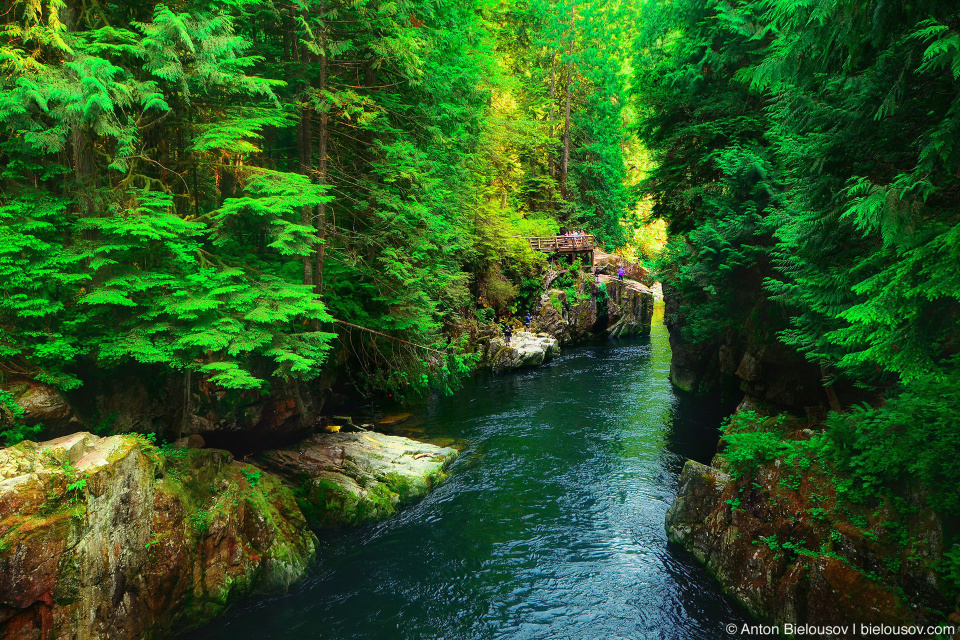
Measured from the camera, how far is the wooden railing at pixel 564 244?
32688 mm

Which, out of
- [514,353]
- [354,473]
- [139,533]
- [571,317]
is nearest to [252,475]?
[139,533]

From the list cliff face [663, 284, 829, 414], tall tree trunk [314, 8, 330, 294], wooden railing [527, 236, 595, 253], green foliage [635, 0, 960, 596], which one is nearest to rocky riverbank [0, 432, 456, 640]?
tall tree trunk [314, 8, 330, 294]

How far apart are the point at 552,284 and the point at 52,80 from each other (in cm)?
2673

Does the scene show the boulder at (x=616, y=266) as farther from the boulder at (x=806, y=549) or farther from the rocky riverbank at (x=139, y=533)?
the rocky riverbank at (x=139, y=533)

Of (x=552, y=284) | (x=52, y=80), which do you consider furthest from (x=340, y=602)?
(x=552, y=284)

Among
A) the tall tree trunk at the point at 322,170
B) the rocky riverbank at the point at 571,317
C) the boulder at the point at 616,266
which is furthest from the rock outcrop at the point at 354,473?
the boulder at the point at 616,266

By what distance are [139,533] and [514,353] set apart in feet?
62.3

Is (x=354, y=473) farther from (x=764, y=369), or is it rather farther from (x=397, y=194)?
(x=764, y=369)

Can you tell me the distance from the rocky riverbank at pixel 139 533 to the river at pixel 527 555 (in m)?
0.65

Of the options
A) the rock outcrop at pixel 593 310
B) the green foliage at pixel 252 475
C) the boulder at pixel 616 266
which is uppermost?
the boulder at pixel 616 266

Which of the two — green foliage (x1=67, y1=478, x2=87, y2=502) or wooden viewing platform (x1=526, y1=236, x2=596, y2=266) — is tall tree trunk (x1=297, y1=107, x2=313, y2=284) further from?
wooden viewing platform (x1=526, y1=236, x2=596, y2=266)

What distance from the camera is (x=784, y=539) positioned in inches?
311

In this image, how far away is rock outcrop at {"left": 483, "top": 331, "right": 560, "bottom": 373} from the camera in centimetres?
2505

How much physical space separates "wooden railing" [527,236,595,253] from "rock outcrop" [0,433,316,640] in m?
25.6
